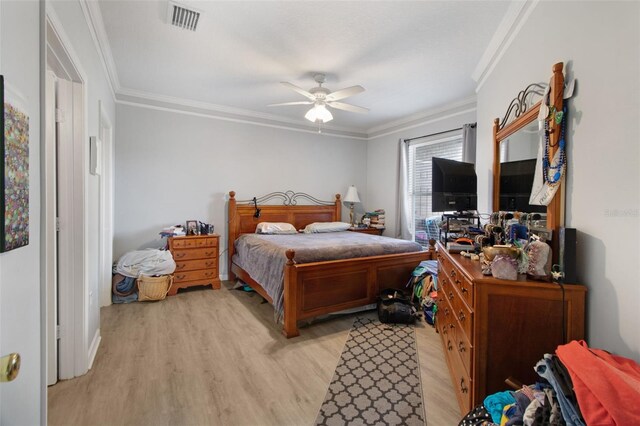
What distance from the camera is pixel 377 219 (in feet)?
17.3

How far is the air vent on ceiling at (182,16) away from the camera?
7.09ft

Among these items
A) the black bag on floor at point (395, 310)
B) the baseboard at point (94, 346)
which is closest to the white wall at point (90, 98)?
the baseboard at point (94, 346)

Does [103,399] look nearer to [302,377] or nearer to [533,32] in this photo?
[302,377]

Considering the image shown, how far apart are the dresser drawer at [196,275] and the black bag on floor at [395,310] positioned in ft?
7.78

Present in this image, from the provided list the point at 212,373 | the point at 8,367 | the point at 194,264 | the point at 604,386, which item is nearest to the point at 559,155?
the point at 604,386

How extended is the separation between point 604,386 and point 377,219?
4.47 metres

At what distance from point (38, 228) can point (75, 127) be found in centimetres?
121

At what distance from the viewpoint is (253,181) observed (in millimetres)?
4766

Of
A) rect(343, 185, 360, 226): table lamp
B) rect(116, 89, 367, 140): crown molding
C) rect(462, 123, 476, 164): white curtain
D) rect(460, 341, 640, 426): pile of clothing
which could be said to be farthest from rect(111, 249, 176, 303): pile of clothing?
rect(462, 123, 476, 164): white curtain

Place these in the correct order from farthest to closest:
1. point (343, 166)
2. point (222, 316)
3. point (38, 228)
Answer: point (343, 166) → point (222, 316) → point (38, 228)

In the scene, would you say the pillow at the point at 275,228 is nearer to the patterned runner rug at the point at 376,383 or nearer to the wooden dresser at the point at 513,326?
the patterned runner rug at the point at 376,383

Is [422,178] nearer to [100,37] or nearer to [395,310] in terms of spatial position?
[395,310]

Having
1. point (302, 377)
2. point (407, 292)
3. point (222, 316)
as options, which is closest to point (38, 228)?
point (302, 377)

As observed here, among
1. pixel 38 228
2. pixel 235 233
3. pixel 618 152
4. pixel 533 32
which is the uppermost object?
pixel 533 32
